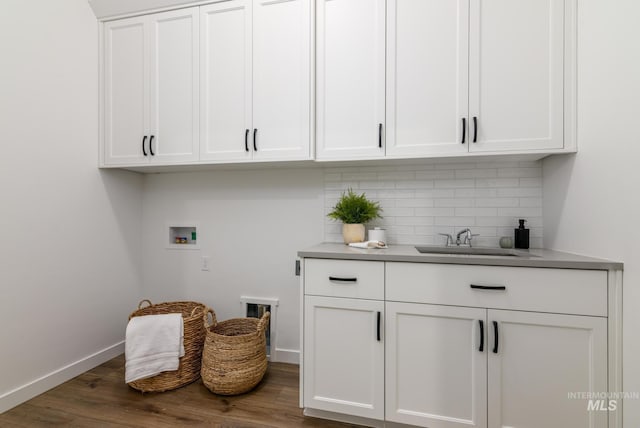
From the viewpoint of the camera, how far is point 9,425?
1600 mm

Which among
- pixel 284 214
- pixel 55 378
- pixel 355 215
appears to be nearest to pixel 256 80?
pixel 284 214

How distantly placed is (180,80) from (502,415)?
2.72 metres

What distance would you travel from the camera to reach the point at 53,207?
1.95 meters

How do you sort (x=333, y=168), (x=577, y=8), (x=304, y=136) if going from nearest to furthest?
(x=577, y=8) < (x=304, y=136) < (x=333, y=168)

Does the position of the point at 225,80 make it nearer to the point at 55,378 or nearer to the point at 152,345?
the point at 152,345

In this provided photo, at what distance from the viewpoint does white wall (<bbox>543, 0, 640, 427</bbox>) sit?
1.20 metres

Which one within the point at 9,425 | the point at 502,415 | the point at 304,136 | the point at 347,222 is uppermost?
the point at 304,136

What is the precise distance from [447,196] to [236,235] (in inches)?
64.1

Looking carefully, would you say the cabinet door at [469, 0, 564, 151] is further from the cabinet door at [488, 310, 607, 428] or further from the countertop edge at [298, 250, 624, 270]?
the cabinet door at [488, 310, 607, 428]

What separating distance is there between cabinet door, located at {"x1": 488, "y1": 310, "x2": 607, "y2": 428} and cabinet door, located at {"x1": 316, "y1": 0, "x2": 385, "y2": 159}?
1.15 metres

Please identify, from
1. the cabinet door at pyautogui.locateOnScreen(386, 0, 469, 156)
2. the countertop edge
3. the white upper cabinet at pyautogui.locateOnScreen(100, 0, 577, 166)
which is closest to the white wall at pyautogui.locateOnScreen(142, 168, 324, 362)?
the white upper cabinet at pyautogui.locateOnScreen(100, 0, 577, 166)

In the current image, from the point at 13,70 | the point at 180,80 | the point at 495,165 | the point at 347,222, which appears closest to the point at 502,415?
the point at 347,222

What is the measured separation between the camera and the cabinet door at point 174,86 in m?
2.07

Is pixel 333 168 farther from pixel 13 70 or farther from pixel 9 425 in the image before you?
pixel 9 425
